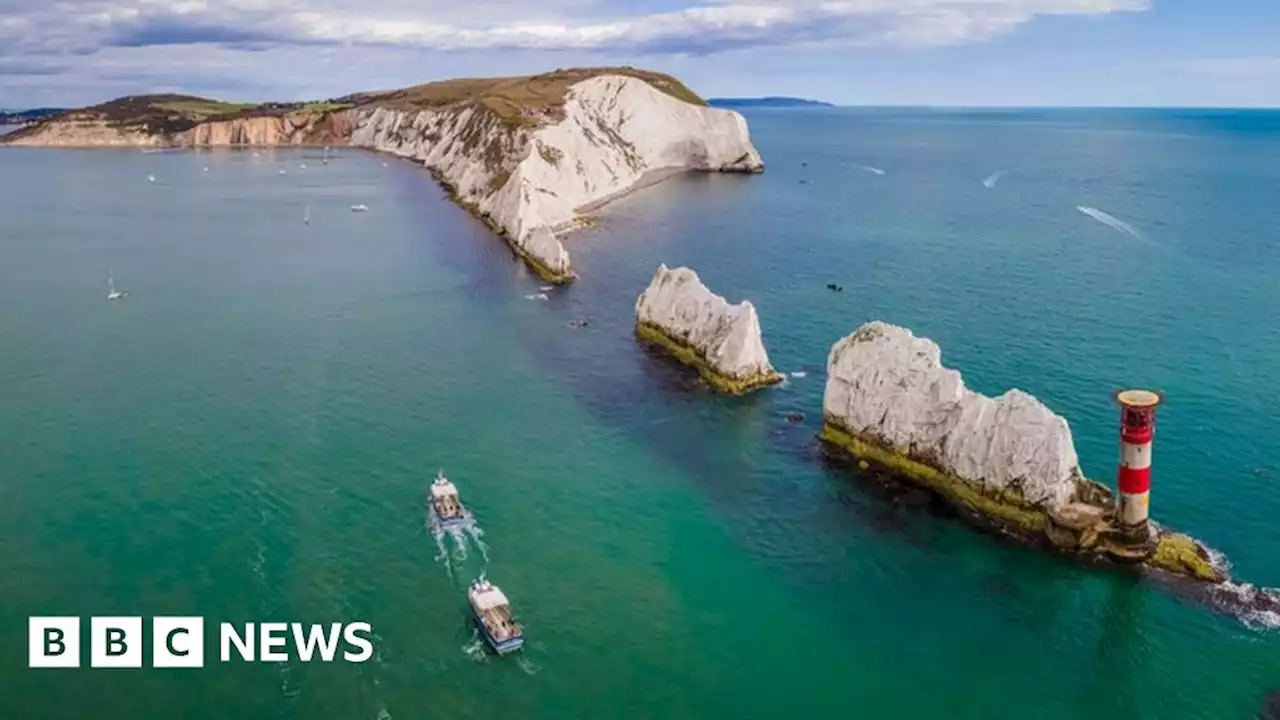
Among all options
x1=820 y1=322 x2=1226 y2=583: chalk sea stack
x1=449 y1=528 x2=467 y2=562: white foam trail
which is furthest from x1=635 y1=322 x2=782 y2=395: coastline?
x1=449 y1=528 x2=467 y2=562: white foam trail

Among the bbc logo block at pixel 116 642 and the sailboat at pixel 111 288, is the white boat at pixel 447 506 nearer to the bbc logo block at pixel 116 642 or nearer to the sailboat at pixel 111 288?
the bbc logo block at pixel 116 642

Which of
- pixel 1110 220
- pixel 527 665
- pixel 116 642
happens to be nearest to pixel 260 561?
pixel 116 642

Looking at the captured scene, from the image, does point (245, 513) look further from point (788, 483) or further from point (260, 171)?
point (260, 171)

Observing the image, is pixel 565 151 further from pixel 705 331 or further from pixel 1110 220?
pixel 705 331

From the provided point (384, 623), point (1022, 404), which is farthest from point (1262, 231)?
point (384, 623)

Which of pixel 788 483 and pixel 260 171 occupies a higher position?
pixel 260 171

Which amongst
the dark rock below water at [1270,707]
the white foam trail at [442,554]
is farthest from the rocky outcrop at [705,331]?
the dark rock below water at [1270,707]

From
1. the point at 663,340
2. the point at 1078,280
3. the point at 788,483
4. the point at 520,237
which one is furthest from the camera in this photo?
the point at 520,237
